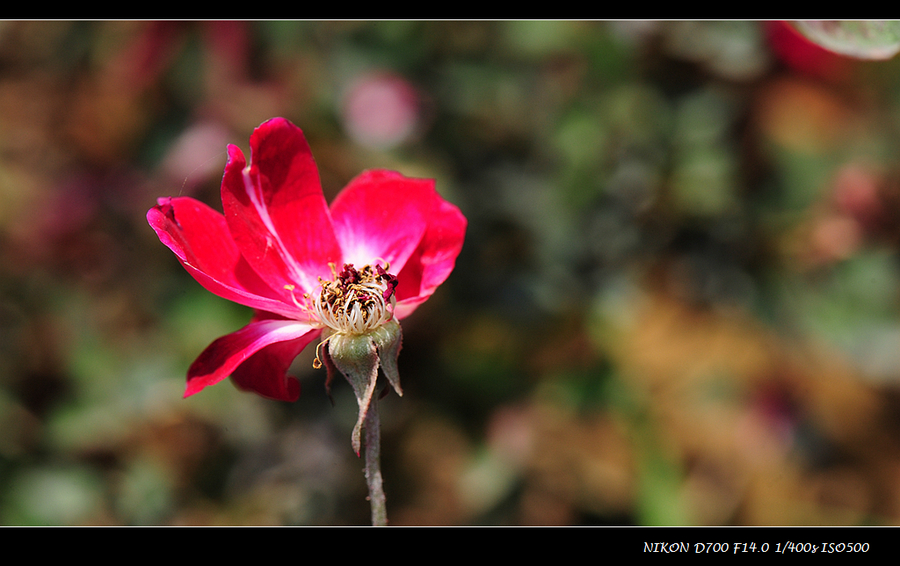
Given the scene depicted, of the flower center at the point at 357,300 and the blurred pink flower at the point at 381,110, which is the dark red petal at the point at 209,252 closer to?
the flower center at the point at 357,300

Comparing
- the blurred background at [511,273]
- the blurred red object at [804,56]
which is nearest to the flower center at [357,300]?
the blurred background at [511,273]

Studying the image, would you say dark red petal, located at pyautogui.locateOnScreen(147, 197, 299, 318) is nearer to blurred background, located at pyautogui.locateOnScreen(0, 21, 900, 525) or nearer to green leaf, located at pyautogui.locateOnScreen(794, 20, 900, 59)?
green leaf, located at pyautogui.locateOnScreen(794, 20, 900, 59)

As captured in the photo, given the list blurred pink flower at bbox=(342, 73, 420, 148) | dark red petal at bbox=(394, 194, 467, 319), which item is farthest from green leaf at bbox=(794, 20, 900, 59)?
blurred pink flower at bbox=(342, 73, 420, 148)

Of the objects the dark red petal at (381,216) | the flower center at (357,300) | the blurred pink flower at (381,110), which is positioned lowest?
the flower center at (357,300)

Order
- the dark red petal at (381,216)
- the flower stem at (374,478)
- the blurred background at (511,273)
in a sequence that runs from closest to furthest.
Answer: the flower stem at (374,478) < the dark red petal at (381,216) < the blurred background at (511,273)

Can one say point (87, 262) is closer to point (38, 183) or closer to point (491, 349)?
point (38, 183)

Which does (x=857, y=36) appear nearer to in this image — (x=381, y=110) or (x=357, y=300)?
(x=357, y=300)
